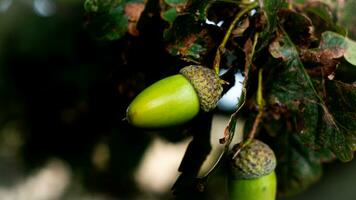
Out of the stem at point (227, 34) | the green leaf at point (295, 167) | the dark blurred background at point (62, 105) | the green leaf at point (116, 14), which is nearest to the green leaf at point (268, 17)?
the stem at point (227, 34)

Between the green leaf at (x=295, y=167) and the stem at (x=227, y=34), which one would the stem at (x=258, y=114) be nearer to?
the stem at (x=227, y=34)

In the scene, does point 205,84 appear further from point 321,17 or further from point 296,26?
point 321,17

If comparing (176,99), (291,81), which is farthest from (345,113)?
(176,99)

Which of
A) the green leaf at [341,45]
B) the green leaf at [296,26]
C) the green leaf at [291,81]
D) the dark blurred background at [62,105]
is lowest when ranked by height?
the dark blurred background at [62,105]

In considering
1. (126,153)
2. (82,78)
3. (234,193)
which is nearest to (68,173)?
(126,153)

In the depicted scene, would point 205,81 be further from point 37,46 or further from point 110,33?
point 37,46

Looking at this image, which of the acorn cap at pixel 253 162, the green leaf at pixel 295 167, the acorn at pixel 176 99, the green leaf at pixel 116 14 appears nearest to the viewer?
the acorn at pixel 176 99

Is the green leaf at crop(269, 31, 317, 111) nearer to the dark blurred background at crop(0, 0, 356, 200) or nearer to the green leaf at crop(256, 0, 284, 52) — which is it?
the green leaf at crop(256, 0, 284, 52)
